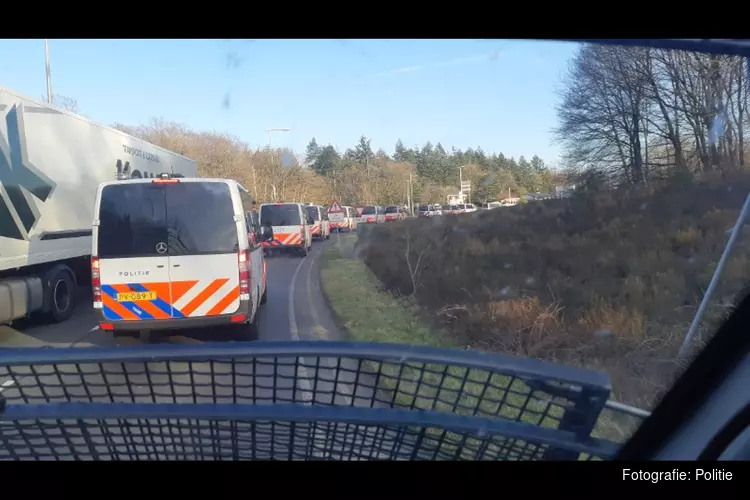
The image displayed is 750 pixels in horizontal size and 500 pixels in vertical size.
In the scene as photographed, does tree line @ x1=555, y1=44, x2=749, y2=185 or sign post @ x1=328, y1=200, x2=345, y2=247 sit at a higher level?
tree line @ x1=555, y1=44, x2=749, y2=185

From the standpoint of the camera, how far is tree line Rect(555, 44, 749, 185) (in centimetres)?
661

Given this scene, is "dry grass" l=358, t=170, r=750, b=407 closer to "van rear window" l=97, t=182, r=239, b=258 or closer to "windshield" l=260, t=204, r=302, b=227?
"windshield" l=260, t=204, r=302, b=227

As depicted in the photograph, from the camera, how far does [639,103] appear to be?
26.9 ft

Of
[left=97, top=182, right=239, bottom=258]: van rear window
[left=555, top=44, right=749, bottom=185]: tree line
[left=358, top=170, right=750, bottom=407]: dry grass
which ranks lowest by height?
[left=358, top=170, right=750, bottom=407]: dry grass

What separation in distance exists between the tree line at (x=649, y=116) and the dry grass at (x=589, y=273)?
481 millimetres

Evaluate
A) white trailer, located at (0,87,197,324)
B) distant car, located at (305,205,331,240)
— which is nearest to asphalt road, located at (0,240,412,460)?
white trailer, located at (0,87,197,324)

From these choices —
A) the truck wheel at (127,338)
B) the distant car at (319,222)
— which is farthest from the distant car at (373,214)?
the truck wheel at (127,338)

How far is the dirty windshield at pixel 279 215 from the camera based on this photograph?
14023 mm

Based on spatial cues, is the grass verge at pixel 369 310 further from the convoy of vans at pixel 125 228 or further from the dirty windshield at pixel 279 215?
the dirty windshield at pixel 279 215

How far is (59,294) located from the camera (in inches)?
507

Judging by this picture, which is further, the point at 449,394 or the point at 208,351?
the point at 449,394
